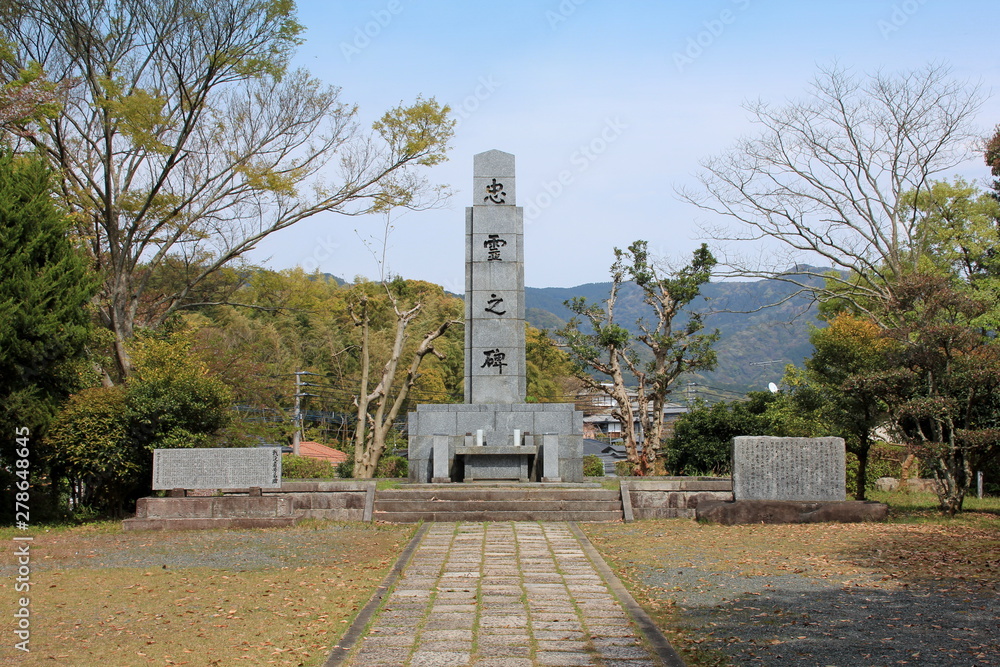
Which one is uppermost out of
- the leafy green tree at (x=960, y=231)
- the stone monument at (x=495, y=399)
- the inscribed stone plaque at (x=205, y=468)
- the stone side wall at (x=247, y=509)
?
the leafy green tree at (x=960, y=231)

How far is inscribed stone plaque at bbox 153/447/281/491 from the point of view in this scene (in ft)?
40.1

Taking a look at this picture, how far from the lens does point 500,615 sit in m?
6.46

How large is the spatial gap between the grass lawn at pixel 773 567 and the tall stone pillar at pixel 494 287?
177 inches

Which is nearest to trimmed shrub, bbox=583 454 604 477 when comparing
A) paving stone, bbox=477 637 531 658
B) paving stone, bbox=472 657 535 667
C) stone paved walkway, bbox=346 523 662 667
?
stone paved walkway, bbox=346 523 662 667

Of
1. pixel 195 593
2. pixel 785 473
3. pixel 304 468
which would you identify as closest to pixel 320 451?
pixel 304 468

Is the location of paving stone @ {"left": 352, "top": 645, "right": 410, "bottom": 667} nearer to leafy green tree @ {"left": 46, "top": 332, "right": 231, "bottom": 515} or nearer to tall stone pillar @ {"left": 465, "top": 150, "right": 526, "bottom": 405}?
leafy green tree @ {"left": 46, "top": 332, "right": 231, "bottom": 515}

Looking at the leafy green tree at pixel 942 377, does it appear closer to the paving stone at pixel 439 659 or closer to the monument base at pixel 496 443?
the monument base at pixel 496 443

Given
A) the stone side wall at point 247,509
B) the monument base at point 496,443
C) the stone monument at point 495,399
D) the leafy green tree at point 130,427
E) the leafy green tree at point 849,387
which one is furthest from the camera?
the stone monument at point 495,399

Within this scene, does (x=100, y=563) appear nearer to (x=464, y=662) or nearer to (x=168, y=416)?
(x=168, y=416)

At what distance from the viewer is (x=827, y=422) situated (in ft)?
57.0

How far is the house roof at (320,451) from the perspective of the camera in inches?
1400

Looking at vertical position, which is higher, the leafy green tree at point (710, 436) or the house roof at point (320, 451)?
the leafy green tree at point (710, 436)

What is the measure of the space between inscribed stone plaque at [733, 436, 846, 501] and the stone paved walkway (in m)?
3.27

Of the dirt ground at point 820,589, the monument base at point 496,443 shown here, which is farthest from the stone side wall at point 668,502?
the monument base at point 496,443
